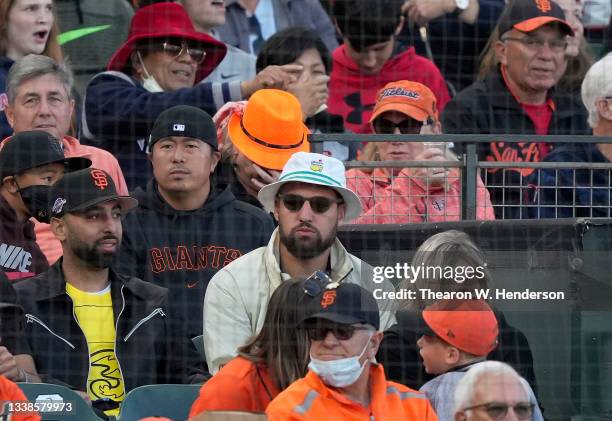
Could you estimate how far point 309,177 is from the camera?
464 cm

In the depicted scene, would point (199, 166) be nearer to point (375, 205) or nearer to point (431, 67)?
point (375, 205)

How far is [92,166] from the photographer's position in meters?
5.26

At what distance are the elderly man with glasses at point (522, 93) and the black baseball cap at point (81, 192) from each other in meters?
1.70

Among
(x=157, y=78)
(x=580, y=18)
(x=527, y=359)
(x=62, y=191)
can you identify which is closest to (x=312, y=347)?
(x=527, y=359)

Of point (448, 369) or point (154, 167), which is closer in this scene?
point (448, 369)

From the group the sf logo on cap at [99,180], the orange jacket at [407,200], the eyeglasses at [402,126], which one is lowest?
the sf logo on cap at [99,180]

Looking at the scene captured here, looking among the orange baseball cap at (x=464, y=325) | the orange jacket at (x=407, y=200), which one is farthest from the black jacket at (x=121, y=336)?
the orange jacket at (x=407, y=200)

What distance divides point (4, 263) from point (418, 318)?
1391 mm

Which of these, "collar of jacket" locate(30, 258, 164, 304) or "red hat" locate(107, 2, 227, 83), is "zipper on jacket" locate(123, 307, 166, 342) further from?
"red hat" locate(107, 2, 227, 83)

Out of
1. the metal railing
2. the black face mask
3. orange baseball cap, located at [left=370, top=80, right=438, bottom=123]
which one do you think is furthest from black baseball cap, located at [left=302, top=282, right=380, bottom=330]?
orange baseball cap, located at [left=370, top=80, right=438, bottom=123]

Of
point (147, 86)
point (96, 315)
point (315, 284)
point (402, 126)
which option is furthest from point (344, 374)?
point (147, 86)

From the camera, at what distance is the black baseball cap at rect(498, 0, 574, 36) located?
19.4 feet

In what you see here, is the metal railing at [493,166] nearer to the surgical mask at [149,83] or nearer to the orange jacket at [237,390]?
the surgical mask at [149,83]

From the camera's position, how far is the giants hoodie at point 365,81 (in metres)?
6.26
